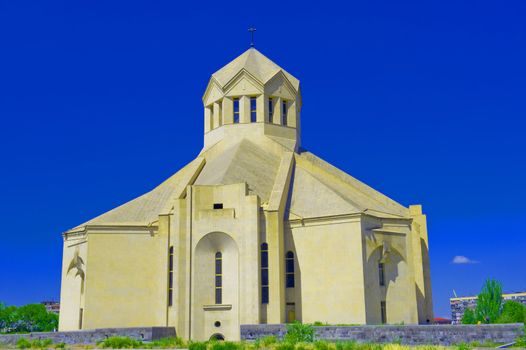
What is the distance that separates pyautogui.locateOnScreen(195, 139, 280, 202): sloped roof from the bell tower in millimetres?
1879

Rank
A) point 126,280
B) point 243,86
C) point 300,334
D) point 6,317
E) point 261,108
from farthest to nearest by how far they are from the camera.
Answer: point 6,317 → point 243,86 → point 261,108 → point 126,280 → point 300,334

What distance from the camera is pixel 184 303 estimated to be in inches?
→ 1425

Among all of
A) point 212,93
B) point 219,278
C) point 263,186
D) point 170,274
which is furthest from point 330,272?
point 212,93

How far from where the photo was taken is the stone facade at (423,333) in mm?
23766

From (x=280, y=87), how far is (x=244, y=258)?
53.5 feet

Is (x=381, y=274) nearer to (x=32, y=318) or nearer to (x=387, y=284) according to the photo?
(x=387, y=284)

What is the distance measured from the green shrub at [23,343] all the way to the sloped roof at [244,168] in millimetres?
14817

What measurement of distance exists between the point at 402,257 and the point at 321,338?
11523 millimetres

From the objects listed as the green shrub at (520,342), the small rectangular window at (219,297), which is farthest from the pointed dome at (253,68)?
the green shrub at (520,342)

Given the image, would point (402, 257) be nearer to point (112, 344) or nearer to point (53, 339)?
point (112, 344)

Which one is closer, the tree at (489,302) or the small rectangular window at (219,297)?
the small rectangular window at (219,297)

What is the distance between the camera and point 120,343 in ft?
95.5

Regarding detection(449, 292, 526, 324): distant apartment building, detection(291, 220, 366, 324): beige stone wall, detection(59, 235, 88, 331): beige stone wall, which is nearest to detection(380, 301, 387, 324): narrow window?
detection(291, 220, 366, 324): beige stone wall

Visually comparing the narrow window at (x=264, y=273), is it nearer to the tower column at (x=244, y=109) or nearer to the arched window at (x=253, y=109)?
the tower column at (x=244, y=109)
